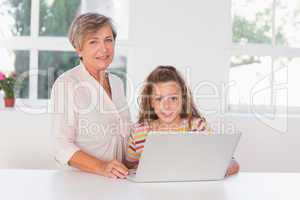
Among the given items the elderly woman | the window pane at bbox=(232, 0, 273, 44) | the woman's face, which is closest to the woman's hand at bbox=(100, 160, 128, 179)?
the elderly woman

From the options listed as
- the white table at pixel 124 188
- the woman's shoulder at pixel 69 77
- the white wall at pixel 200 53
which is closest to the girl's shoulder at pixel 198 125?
the white table at pixel 124 188

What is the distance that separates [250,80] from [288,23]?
1.93ft

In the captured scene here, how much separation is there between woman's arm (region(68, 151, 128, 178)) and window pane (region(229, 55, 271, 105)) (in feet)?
7.03

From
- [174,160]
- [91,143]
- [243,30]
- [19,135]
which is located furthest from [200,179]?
[243,30]

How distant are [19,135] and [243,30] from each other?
6.37 ft

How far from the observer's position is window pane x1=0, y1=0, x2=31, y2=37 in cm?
363

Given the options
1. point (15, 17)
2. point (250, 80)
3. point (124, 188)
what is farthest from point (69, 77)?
point (250, 80)

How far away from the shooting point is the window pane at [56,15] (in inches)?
143

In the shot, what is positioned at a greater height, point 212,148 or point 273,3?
point 273,3

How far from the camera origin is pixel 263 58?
3.75m

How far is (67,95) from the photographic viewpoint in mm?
1913

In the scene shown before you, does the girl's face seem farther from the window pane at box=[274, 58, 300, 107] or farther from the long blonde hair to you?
the window pane at box=[274, 58, 300, 107]

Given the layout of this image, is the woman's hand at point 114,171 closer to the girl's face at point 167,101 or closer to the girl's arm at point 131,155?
the girl's arm at point 131,155

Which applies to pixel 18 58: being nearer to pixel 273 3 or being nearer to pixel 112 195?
pixel 273 3
